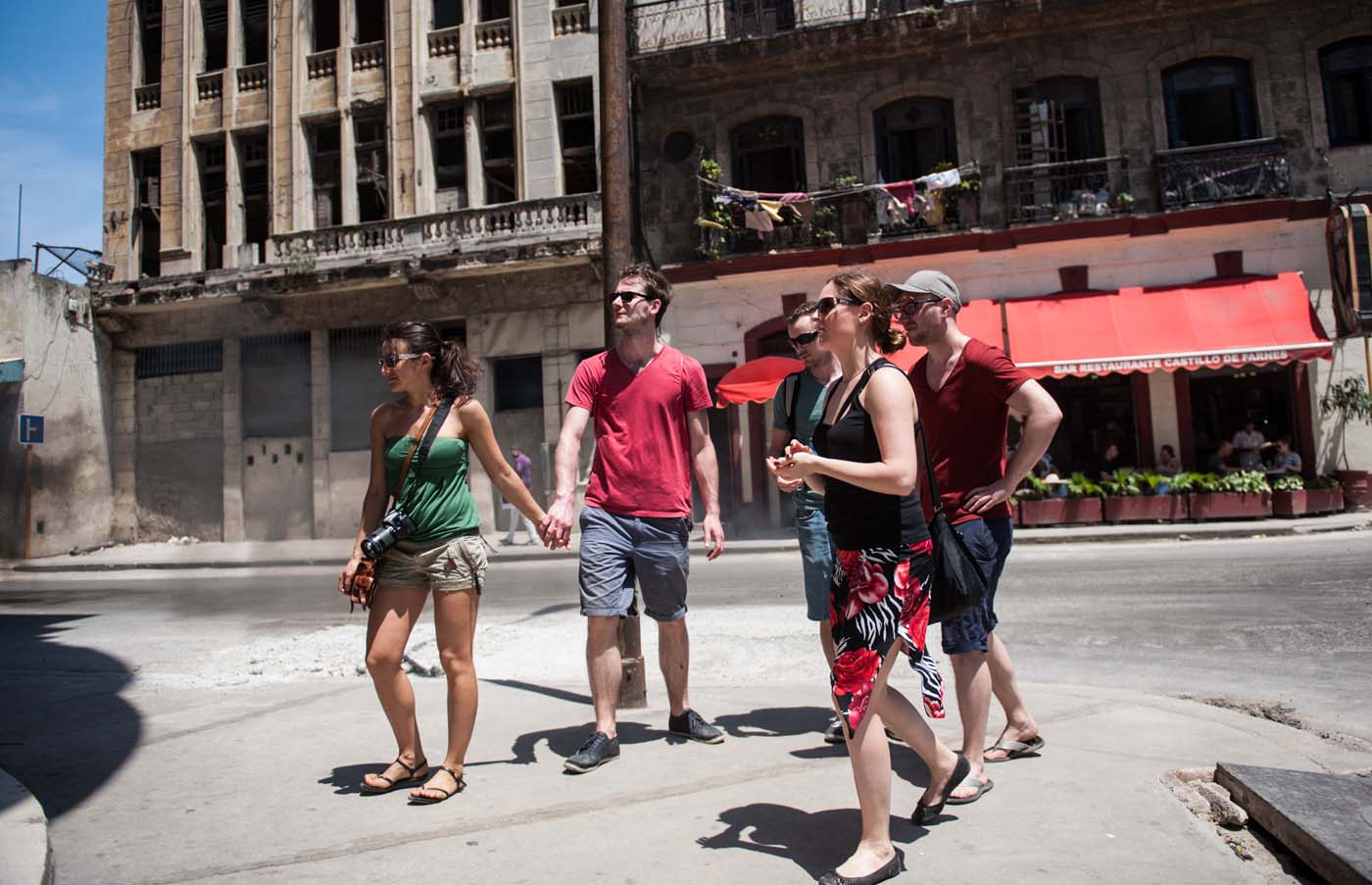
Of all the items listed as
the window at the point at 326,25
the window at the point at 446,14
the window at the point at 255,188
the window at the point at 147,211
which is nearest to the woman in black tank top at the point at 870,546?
the window at the point at 446,14

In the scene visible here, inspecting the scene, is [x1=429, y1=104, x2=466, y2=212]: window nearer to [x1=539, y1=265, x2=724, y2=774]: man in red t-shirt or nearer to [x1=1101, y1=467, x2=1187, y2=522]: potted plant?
[x1=1101, y1=467, x2=1187, y2=522]: potted plant

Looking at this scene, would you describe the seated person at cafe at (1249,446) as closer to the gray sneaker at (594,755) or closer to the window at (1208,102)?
the window at (1208,102)

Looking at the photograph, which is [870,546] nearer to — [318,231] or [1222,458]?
[1222,458]

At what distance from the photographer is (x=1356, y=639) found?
6297 mm

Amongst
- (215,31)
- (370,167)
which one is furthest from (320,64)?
(215,31)

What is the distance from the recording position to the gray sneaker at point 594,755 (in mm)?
3865

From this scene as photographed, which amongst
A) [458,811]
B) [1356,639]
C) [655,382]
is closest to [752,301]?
[1356,639]

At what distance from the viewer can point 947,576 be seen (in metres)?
3.14

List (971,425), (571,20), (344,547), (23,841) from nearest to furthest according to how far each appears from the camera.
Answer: (23,841)
(971,425)
(344,547)
(571,20)

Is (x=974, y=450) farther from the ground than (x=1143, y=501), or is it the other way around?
(x=974, y=450)

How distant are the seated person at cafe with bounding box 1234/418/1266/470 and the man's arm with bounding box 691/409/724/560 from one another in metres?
15.7

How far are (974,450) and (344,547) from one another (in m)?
18.7

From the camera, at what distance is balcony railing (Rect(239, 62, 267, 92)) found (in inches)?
925

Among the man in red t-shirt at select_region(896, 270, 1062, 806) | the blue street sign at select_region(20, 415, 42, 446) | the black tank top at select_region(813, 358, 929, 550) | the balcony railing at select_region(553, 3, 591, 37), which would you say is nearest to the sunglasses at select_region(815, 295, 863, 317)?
the black tank top at select_region(813, 358, 929, 550)
